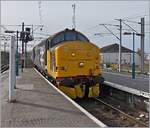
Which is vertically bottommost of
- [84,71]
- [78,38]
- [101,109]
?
[101,109]

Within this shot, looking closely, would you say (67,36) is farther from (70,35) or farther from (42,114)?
(42,114)

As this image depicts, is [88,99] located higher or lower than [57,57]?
lower

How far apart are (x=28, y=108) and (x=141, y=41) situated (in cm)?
3734

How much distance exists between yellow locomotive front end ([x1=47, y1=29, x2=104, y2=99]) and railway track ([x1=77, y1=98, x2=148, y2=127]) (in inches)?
27.9

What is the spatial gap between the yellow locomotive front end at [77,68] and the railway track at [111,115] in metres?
0.71

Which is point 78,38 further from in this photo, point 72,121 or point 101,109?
point 72,121

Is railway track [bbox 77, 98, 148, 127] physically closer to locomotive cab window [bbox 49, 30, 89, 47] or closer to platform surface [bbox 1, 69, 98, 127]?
platform surface [bbox 1, 69, 98, 127]

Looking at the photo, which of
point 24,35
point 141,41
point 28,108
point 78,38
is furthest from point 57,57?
point 141,41

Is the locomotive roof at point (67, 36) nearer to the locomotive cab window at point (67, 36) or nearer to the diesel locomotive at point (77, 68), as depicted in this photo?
the locomotive cab window at point (67, 36)

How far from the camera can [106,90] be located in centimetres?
2331

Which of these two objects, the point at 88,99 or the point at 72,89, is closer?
the point at 72,89

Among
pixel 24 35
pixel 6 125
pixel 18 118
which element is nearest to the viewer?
pixel 6 125

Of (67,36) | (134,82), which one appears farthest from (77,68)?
(134,82)

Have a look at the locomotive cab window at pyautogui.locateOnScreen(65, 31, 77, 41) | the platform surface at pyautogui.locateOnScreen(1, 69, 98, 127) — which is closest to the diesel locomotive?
the locomotive cab window at pyautogui.locateOnScreen(65, 31, 77, 41)
